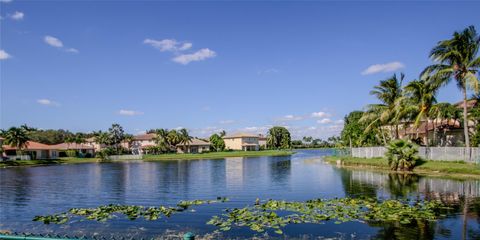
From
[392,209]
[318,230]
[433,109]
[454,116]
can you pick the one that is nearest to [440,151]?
[433,109]

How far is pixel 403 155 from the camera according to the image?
43250 millimetres

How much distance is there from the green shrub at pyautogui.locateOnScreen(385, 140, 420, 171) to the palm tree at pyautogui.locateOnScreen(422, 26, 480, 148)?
526cm

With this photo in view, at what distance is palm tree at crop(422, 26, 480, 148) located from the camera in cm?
3991

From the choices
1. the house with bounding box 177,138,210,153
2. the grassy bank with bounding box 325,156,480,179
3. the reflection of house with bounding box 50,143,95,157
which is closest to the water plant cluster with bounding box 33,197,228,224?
the grassy bank with bounding box 325,156,480,179

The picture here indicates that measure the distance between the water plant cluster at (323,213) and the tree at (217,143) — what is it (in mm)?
118255

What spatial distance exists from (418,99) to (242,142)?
11214 centimetres

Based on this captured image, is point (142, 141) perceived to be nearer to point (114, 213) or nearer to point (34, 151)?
point (34, 151)

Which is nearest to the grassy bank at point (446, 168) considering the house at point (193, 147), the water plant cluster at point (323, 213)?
the water plant cluster at point (323, 213)

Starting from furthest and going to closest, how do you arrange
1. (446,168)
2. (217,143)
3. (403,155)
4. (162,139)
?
(217,143)
(162,139)
(403,155)
(446,168)

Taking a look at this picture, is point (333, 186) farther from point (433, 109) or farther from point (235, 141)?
point (235, 141)

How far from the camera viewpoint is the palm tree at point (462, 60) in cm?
3991

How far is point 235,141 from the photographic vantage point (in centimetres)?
16262

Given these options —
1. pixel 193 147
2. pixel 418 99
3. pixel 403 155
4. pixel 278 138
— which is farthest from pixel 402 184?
pixel 278 138

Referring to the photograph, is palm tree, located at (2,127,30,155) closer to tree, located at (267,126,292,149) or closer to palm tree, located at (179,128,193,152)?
palm tree, located at (179,128,193,152)
